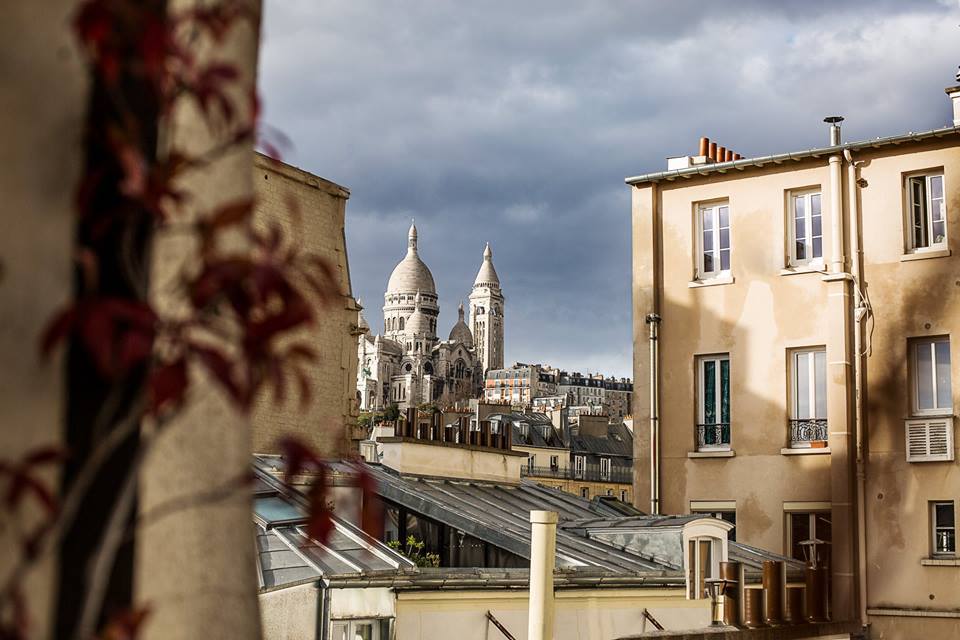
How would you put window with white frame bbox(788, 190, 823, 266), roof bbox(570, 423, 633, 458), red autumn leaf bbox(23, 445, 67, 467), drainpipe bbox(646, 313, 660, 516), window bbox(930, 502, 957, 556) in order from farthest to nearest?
roof bbox(570, 423, 633, 458) < drainpipe bbox(646, 313, 660, 516) < window with white frame bbox(788, 190, 823, 266) < window bbox(930, 502, 957, 556) < red autumn leaf bbox(23, 445, 67, 467)

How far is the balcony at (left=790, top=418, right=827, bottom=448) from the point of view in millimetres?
27297

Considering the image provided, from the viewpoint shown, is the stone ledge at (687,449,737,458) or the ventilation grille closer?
the ventilation grille

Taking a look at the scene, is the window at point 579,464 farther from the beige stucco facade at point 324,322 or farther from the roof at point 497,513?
the roof at point 497,513

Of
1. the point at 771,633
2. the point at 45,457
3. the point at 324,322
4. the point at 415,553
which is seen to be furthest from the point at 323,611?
the point at 45,457

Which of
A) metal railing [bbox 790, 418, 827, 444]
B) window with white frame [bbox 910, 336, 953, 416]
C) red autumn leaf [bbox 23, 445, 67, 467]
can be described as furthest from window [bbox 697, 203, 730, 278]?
red autumn leaf [bbox 23, 445, 67, 467]

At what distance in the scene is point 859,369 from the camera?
87.4 feet

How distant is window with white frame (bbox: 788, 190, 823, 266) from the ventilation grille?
4.27 m

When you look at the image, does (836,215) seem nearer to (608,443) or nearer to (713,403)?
(713,403)

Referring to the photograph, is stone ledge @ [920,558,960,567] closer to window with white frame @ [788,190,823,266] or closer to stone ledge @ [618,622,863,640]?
stone ledge @ [618,622,863,640]

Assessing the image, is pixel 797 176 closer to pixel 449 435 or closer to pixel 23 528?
pixel 449 435

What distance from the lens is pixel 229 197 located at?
9.96 feet

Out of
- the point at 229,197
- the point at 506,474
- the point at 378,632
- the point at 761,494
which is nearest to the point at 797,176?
the point at 761,494

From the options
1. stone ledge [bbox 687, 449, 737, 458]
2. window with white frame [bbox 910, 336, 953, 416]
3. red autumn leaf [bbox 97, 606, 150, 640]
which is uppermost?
window with white frame [bbox 910, 336, 953, 416]

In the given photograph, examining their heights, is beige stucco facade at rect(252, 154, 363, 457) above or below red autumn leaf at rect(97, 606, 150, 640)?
above
